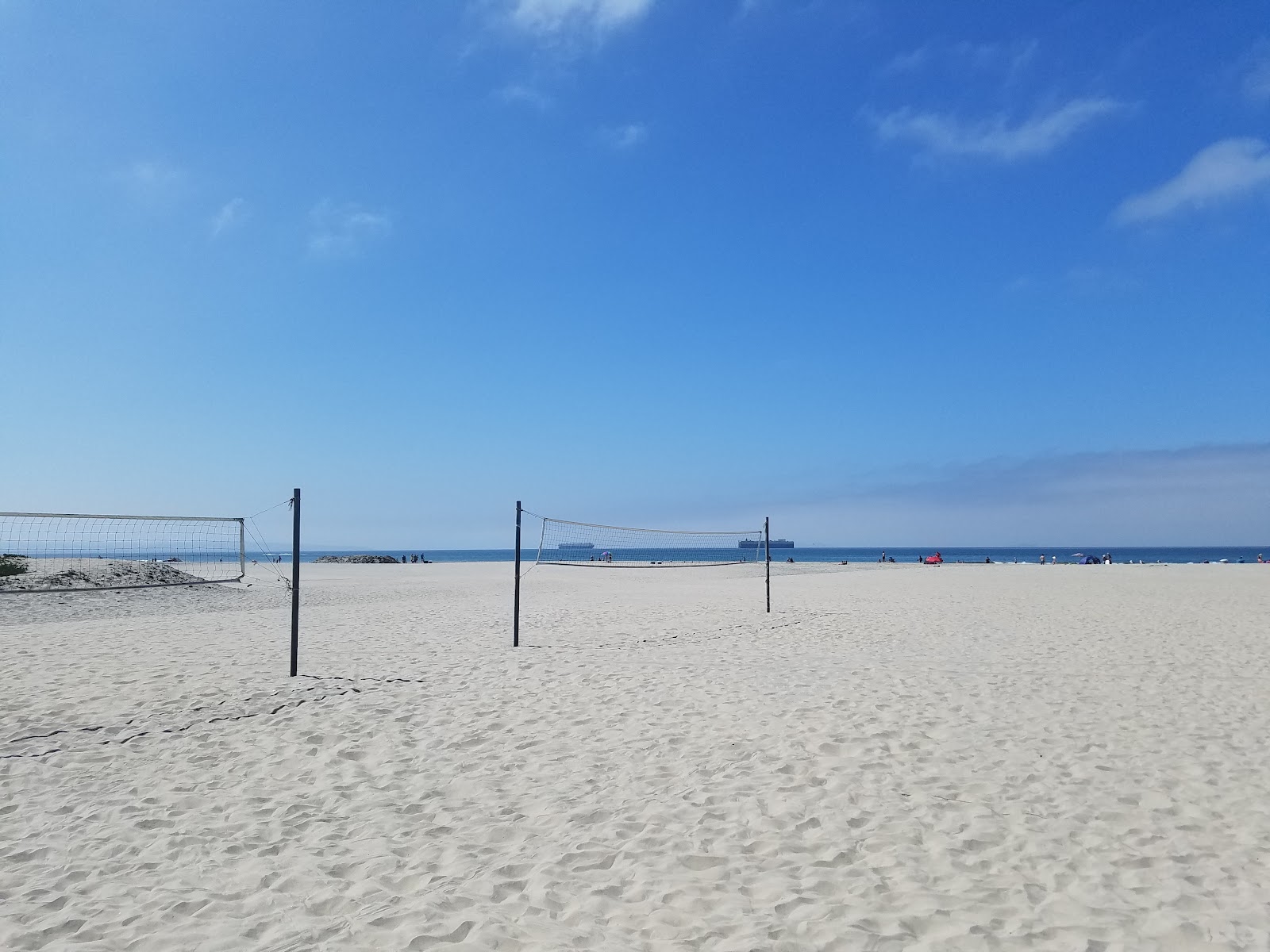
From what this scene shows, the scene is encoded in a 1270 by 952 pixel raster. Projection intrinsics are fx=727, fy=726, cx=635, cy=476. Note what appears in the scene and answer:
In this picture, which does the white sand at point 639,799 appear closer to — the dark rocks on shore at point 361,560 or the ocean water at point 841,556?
the ocean water at point 841,556

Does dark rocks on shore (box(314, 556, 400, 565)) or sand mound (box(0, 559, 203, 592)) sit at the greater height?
sand mound (box(0, 559, 203, 592))

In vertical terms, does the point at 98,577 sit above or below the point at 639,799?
above

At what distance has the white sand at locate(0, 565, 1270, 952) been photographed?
3.19 meters

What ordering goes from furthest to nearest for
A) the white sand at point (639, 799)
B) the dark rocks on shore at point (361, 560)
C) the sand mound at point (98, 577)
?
the dark rocks on shore at point (361, 560) < the sand mound at point (98, 577) < the white sand at point (639, 799)

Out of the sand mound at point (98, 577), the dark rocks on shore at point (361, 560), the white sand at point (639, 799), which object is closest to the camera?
the white sand at point (639, 799)

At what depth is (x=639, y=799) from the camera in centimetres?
453

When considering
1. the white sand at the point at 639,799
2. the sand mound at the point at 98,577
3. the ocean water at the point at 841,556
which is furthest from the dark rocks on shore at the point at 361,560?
the white sand at the point at 639,799

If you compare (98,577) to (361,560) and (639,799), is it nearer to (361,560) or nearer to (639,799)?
(639,799)

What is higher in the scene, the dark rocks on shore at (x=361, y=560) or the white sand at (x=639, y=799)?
the white sand at (x=639, y=799)

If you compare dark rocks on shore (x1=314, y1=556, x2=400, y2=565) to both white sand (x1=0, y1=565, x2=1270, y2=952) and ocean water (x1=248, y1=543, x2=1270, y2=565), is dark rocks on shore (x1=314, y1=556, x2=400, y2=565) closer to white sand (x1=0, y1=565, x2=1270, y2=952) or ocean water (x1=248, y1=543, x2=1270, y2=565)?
ocean water (x1=248, y1=543, x2=1270, y2=565)

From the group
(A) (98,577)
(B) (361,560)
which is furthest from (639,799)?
(B) (361,560)

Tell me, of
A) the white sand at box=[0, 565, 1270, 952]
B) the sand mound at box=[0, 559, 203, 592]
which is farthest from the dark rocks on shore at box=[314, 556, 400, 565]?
the white sand at box=[0, 565, 1270, 952]

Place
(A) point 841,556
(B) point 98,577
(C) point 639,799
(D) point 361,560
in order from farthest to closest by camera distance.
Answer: (A) point 841,556, (D) point 361,560, (B) point 98,577, (C) point 639,799

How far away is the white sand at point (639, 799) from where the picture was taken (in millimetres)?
3191
